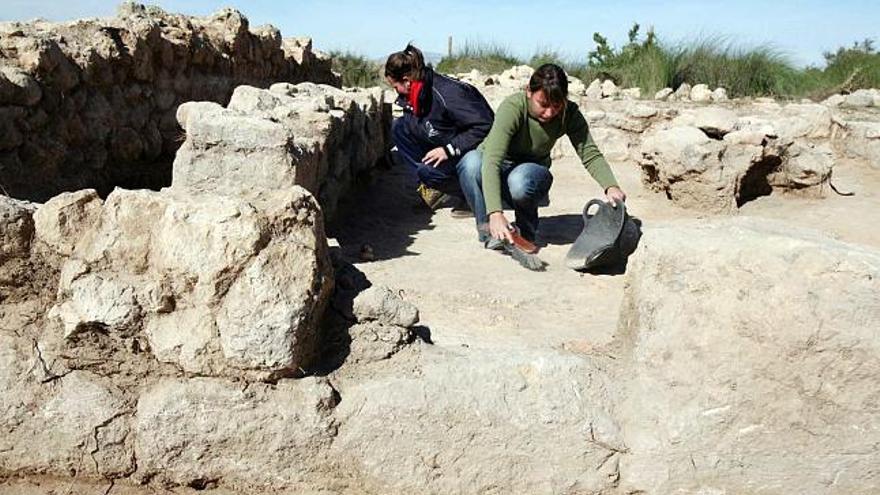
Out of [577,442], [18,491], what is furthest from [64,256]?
[577,442]

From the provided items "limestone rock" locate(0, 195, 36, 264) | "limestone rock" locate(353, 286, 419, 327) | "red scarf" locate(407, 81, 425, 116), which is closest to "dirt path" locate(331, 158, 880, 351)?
"limestone rock" locate(353, 286, 419, 327)

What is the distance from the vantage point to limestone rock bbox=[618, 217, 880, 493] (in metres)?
Result: 2.20

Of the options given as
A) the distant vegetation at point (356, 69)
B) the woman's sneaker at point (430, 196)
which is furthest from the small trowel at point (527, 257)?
the distant vegetation at point (356, 69)

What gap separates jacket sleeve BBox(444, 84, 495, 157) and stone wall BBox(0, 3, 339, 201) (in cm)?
175

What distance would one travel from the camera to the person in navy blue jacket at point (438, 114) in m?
5.53

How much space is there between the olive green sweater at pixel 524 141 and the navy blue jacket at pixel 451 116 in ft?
1.93

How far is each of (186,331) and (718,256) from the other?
151 centimetres

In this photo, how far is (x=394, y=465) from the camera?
7.86 ft

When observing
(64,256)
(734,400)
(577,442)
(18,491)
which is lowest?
(18,491)

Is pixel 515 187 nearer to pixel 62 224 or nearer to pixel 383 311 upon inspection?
pixel 383 311

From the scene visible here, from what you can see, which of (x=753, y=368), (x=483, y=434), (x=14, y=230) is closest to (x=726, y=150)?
(x=753, y=368)

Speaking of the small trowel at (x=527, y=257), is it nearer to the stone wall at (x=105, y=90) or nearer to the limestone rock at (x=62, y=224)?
the stone wall at (x=105, y=90)

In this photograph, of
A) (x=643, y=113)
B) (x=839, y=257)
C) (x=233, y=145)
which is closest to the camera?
(x=839, y=257)

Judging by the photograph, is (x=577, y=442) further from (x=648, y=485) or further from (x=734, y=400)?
(x=734, y=400)
